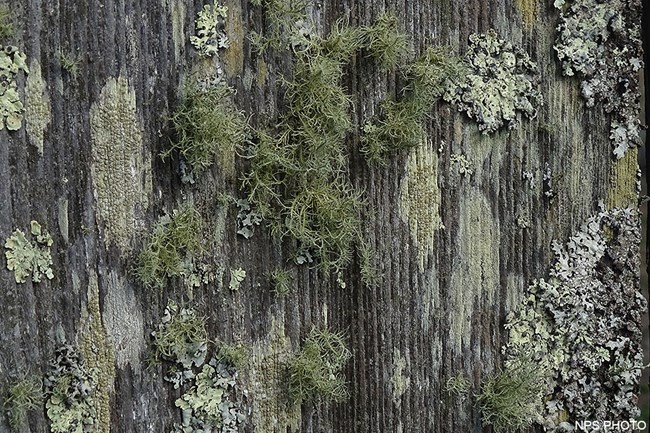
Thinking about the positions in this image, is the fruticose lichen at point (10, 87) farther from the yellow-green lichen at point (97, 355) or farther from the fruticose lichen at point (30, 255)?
the yellow-green lichen at point (97, 355)

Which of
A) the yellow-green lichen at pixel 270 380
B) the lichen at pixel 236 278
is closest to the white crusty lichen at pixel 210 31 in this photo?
the lichen at pixel 236 278

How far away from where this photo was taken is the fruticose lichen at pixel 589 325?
1.73 meters

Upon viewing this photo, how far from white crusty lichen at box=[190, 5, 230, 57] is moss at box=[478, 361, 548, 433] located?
97 cm

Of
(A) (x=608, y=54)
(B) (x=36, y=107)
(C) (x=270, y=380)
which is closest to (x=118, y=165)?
(B) (x=36, y=107)

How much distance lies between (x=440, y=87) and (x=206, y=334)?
74 cm

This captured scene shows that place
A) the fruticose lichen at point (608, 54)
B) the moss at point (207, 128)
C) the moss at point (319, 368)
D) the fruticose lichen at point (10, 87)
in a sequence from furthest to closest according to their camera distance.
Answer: the fruticose lichen at point (608, 54) → the moss at point (319, 368) → the moss at point (207, 128) → the fruticose lichen at point (10, 87)

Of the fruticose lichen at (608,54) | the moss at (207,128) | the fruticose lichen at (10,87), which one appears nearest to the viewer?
the fruticose lichen at (10,87)

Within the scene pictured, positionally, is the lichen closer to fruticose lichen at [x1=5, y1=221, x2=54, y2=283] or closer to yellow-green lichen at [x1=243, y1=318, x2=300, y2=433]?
yellow-green lichen at [x1=243, y1=318, x2=300, y2=433]

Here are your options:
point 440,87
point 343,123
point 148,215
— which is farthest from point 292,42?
point 148,215

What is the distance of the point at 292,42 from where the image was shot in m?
1.52

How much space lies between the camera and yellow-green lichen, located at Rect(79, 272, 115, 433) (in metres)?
1.43

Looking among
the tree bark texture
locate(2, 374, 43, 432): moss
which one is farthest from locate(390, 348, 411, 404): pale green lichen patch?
locate(2, 374, 43, 432): moss

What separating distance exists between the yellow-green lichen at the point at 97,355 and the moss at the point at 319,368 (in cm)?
38

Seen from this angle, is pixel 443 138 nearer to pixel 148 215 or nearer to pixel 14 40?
pixel 148 215
